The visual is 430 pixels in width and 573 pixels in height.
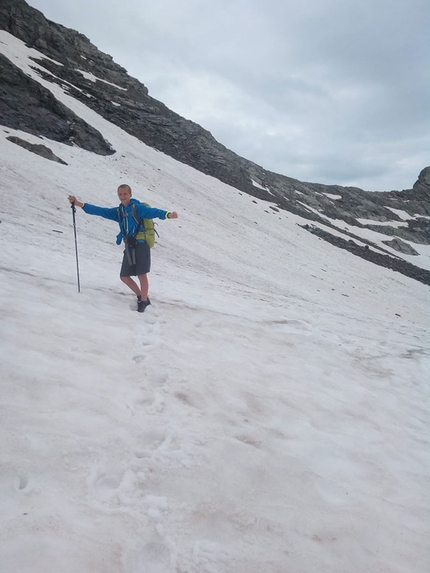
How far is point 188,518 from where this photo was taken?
2682 mm

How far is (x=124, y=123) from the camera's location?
3566 cm

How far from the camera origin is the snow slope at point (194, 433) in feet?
8.12

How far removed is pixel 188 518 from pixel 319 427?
2.21 meters

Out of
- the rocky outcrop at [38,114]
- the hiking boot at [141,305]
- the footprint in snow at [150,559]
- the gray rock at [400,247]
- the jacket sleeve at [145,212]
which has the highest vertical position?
the gray rock at [400,247]

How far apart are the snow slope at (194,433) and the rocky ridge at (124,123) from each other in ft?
59.5

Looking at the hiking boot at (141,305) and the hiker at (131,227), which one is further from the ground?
the hiker at (131,227)

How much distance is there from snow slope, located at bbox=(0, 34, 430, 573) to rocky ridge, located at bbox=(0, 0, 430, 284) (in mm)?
18140

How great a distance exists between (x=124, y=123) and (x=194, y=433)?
124ft

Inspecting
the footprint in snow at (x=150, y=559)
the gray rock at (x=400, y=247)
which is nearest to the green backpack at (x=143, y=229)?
the footprint in snow at (x=150, y=559)

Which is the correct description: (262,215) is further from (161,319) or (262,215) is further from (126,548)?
(126,548)

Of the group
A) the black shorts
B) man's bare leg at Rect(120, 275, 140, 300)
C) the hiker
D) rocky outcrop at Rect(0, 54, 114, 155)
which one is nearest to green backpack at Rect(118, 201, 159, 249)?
the hiker

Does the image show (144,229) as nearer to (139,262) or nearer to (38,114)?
(139,262)

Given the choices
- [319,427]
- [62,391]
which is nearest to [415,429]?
[319,427]

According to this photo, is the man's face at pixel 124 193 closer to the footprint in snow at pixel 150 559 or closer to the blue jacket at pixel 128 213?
the blue jacket at pixel 128 213
